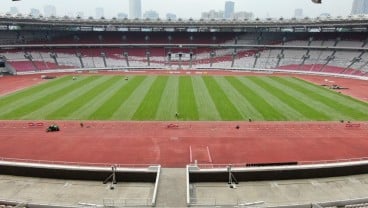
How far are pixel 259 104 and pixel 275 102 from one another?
8.01 feet

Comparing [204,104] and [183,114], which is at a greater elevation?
[183,114]

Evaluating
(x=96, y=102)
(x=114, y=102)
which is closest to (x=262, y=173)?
(x=114, y=102)

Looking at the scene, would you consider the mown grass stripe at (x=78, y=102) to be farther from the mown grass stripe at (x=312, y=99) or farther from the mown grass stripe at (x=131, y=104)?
the mown grass stripe at (x=312, y=99)

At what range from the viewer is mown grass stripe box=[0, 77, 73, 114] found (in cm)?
3825

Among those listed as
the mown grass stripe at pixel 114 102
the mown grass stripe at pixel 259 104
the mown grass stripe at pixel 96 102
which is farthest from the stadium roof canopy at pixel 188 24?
the mown grass stripe at pixel 96 102

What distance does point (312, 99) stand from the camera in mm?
41781

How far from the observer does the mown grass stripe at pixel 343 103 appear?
35.4m

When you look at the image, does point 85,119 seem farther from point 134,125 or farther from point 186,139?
point 186,139

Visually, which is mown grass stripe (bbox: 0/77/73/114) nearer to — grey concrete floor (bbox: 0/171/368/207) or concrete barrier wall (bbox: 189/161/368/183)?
grey concrete floor (bbox: 0/171/368/207)

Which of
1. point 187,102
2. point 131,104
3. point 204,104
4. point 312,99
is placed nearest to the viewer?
point 131,104

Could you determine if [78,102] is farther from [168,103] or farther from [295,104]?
[295,104]

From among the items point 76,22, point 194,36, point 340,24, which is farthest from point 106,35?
point 340,24

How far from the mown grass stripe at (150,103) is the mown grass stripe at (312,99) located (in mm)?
17766

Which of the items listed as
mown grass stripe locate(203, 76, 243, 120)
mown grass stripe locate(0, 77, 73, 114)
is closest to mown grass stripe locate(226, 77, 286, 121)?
mown grass stripe locate(203, 76, 243, 120)
